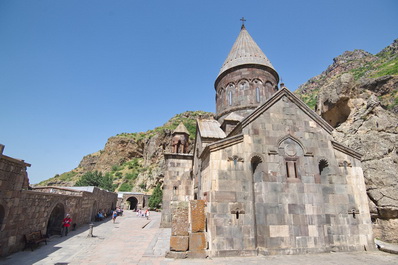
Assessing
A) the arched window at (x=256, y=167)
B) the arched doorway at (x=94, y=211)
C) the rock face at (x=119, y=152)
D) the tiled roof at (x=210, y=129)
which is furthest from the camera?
the rock face at (x=119, y=152)

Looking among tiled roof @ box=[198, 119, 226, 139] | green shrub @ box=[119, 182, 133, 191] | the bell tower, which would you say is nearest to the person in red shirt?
tiled roof @ box=[198, 119, 226, 139]

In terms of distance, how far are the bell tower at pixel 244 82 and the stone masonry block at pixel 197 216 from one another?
764 centimetres

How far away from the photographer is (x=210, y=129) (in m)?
11.9

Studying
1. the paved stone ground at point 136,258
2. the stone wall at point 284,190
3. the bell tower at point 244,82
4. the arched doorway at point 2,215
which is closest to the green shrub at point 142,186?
the bell tower at point 244,82

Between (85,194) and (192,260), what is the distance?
10.5 meters

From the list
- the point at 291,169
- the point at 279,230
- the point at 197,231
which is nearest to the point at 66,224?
the point at 197,231

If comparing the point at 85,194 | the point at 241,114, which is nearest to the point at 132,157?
the point at 85,194

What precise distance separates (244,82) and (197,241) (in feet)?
33.1

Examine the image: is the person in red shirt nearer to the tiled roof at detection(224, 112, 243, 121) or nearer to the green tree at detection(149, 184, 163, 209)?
the tiled roof at detection(224, 112, 243, 121)

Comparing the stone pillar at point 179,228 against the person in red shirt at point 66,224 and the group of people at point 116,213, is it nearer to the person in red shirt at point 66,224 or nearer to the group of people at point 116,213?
the person in red shirt at point 66,224

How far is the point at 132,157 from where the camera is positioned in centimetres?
5662

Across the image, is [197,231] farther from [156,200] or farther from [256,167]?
[156,200]

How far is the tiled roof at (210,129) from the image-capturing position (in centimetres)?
1101

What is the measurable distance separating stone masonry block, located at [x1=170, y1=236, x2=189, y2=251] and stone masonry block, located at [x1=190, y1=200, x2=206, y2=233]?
14.4 inches
